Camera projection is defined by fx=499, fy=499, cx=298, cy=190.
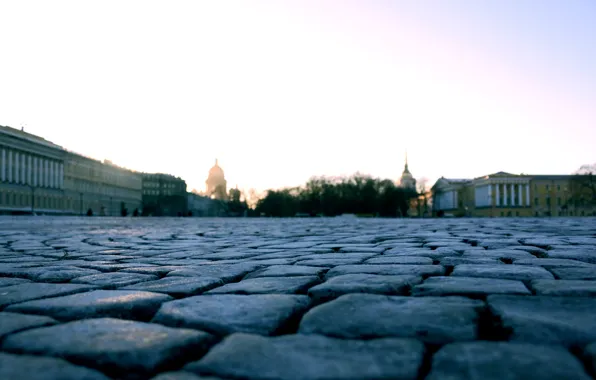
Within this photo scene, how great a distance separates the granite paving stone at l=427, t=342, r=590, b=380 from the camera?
115cm

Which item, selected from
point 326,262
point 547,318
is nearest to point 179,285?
point 326,262

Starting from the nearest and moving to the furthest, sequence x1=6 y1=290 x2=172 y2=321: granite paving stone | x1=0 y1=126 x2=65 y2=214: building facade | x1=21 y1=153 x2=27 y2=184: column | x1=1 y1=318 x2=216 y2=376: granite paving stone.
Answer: x1=1 y1=318 x2=216 y2=376: granite paving stone < x1=6 y1=290 x2=172 y2=321: granite paving stone < x1=0 y1=126 x2=65 y2=214: building facade < x1=21 y1=153 x2=27 y2=184: column

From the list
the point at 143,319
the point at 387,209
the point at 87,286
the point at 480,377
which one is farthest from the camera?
the point at 387,209

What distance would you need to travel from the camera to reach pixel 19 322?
1790 mm

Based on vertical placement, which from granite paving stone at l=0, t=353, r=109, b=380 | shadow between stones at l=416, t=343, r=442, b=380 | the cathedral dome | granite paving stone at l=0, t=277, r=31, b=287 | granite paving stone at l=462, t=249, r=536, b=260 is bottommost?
granite paving stone at l=0, t=277, r=31, b=287

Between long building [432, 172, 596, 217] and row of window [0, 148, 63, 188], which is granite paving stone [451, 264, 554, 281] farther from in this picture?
long building [432, 172, 596, 217]

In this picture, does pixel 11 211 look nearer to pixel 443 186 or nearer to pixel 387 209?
pixel 387 209

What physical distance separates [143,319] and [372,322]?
0.87m

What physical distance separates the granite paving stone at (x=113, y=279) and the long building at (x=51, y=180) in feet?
182

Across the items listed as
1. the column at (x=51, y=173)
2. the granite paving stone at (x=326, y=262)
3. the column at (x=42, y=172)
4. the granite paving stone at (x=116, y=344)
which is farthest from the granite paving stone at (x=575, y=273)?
the column at (x=51, y=173)

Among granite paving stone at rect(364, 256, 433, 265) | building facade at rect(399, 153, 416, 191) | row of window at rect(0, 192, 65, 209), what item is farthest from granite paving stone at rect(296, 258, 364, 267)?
building facade at rect(399, 153, 416, 191)

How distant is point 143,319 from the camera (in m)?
1.90

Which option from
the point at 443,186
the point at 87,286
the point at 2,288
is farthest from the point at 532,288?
the point at 443,186

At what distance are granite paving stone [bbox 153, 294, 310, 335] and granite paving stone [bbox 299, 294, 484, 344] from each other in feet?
0.33
